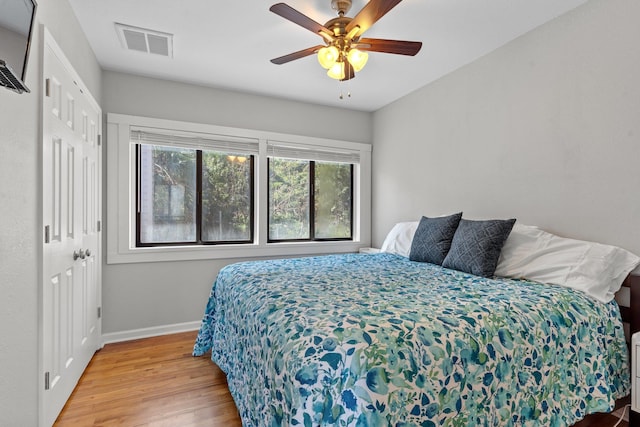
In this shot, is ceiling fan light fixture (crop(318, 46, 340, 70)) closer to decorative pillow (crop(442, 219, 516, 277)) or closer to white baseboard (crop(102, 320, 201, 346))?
decorative pillow (crop(442, 219, 516, 277))

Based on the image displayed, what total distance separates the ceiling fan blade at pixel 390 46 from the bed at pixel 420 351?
1.44 metres

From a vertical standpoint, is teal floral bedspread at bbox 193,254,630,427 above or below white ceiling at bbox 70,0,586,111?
below

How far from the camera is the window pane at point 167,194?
10.5 feet

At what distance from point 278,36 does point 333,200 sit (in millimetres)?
2162

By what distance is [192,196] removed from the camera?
339cm

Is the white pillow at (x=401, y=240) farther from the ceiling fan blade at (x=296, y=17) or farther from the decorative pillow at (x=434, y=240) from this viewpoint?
the ceiling fan blade at (x=296, y=17)

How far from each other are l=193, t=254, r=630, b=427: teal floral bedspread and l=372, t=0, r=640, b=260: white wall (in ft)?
2.24

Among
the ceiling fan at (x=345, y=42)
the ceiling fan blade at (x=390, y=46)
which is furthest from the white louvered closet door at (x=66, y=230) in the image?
the ceiling fan blade at (x=390, y=46)

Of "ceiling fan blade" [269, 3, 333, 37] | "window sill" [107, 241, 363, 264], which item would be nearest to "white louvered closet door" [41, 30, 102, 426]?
"window sill" [107, 241, 363, 264]

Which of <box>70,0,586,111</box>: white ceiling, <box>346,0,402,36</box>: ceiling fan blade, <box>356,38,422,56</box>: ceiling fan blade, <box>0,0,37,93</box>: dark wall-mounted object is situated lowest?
<box>0,0,37,93</box>: dark wall-mounted object

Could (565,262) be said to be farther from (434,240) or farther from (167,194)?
(167,194)

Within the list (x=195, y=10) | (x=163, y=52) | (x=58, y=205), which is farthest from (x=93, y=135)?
(x=195, y=10)

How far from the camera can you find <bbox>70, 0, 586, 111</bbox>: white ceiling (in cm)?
206

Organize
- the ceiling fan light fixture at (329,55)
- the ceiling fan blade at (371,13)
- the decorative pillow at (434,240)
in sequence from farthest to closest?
the decorative pillow at (434,240) < the ceiling fan light fixture at (329,55) < the ceiling fan blade at (371,13)
